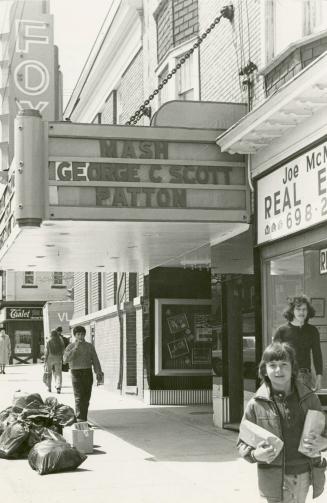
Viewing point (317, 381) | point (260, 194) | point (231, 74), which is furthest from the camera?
point (231, 74)

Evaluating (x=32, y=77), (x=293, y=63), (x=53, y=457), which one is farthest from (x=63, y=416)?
(x=32, y=77)

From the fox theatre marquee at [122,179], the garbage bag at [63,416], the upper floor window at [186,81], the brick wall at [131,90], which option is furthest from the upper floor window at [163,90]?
the garbage bag at [63,416]

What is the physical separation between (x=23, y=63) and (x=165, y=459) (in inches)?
379

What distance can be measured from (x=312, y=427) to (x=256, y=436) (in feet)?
1.04

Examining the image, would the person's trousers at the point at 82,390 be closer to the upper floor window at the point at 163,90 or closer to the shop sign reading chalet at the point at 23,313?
the upper floor window at the point at 163,90

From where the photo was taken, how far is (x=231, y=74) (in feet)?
40.3

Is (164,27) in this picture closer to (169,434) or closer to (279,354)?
(169,434)

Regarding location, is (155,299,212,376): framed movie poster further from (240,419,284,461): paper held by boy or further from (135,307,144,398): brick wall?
(240,419,284,461): paper held by boy

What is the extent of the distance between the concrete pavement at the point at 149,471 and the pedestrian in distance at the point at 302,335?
4.33 ft

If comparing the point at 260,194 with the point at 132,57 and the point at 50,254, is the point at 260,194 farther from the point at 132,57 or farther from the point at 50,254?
the point at 132,57

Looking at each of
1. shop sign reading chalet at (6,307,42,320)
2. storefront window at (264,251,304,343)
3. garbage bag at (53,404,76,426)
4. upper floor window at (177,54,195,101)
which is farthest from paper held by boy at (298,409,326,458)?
shop sign reading chalet at (6,307,42,320)

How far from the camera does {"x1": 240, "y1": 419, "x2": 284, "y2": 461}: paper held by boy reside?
4488mm

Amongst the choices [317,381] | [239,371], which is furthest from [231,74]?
[317,381]

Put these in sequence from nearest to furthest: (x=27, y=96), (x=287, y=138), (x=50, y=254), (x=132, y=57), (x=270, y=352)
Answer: (x=270, y=352), (x=287, y=138), (x=50, y=254), (x=27, y=96), (x=132, y=57)
